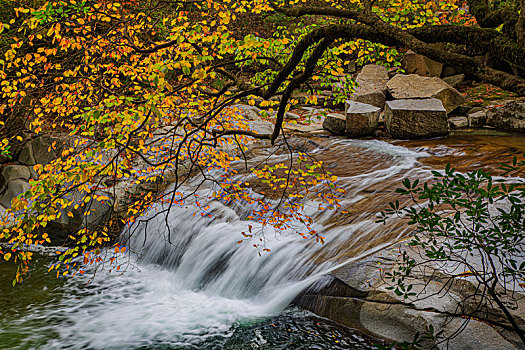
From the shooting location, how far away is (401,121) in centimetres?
856

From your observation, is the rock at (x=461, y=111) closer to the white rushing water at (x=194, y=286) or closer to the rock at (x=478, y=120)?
the rock at (x=478, y=120)

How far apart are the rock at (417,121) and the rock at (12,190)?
7337 mm

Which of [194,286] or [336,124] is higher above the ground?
[336,124]

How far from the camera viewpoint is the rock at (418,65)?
12344mm

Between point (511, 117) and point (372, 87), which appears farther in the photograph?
point (372, 87)

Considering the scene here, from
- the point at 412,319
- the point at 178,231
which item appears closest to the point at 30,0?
the point at 178,231

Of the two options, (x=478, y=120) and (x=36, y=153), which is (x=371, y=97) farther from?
(x=36, y=153)

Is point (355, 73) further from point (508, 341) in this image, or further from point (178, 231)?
point (508, 341)

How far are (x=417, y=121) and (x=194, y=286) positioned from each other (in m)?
5.35

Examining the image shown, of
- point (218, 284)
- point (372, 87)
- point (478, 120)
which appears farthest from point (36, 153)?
point (478, 120)

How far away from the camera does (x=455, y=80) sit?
41.1 ft

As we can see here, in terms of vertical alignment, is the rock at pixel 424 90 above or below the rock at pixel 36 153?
above

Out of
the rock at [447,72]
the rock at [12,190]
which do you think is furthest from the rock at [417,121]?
the rock at [12,190]

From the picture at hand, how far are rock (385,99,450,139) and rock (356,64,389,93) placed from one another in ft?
8.78
